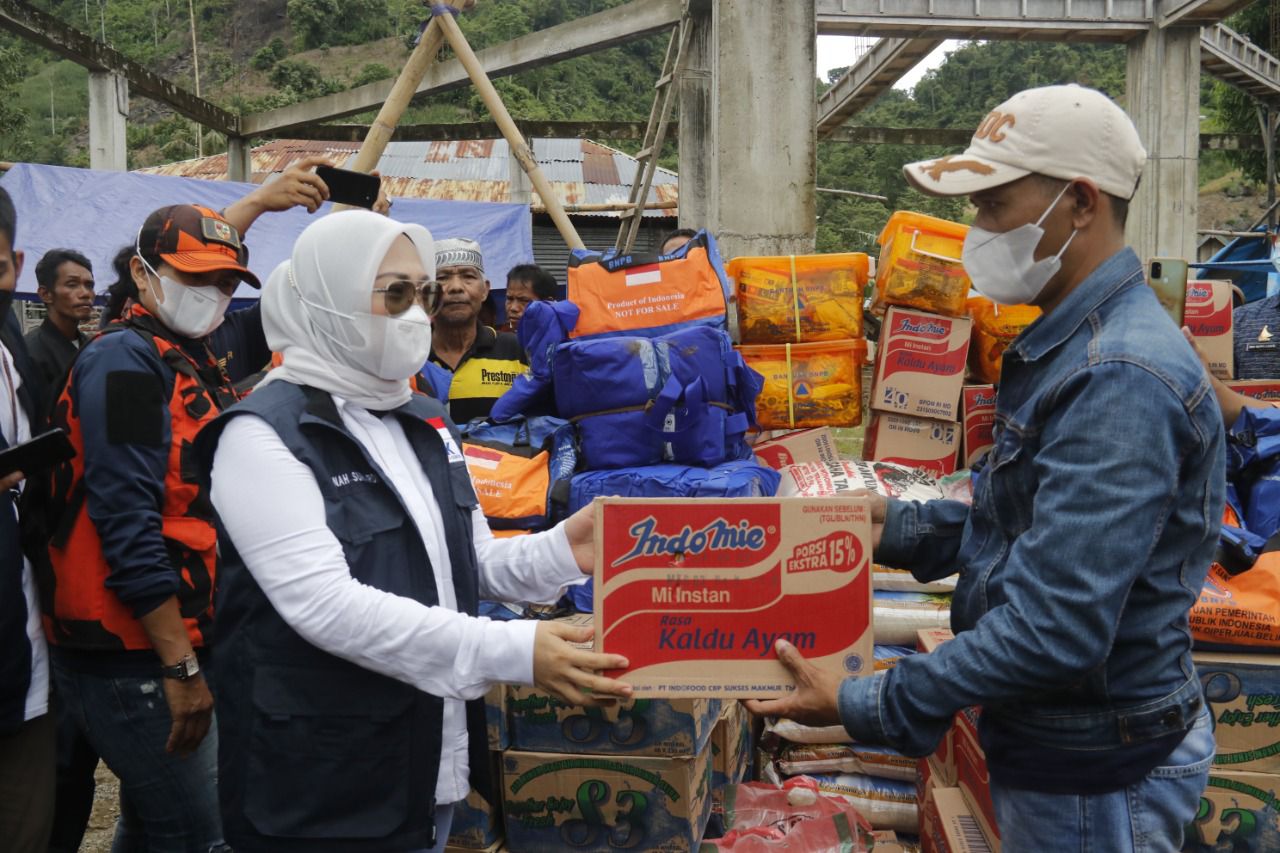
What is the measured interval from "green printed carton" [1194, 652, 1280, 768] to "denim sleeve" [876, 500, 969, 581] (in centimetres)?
152

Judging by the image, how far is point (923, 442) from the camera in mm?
5168

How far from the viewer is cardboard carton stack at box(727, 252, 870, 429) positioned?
203 inches

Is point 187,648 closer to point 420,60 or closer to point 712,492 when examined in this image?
point 712,492

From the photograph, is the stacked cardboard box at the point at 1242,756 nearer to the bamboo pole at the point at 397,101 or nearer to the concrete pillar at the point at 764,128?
the bamboo pole at the point at 397,101

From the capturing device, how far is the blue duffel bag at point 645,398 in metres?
4.03

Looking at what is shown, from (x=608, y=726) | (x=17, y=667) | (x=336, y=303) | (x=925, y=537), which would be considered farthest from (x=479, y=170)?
(x=925, y=537)

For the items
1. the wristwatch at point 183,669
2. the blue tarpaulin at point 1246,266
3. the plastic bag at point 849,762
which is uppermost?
the blue tarpaulin at point 1246,266

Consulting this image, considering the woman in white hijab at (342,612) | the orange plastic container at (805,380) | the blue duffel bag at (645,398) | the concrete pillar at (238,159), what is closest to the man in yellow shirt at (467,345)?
the blue duffel bag at (645,398)

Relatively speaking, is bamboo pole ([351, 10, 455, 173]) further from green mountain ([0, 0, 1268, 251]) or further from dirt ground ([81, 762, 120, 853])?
green mountain ([0, 0, 1268, 251])

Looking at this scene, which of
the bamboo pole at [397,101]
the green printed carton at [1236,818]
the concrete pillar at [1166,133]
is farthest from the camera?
the concrete pillar at [1166,133]

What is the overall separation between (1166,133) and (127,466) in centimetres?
1576

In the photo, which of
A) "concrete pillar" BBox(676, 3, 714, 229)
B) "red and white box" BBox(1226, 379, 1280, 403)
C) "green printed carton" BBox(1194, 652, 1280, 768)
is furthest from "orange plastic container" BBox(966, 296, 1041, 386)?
"concrete pillar" BBox(676, 3, 714, 229)

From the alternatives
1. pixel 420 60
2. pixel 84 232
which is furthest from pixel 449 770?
pixel 84 232

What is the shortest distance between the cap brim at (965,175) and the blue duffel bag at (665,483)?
216cm
